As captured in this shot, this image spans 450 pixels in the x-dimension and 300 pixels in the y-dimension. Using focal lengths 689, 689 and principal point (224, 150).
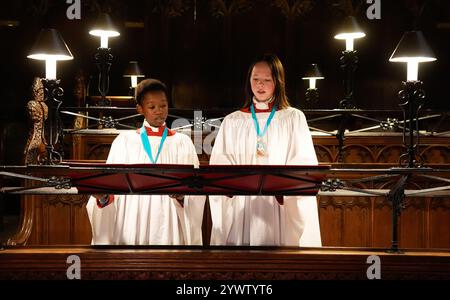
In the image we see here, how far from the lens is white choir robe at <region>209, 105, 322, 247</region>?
14.3ft

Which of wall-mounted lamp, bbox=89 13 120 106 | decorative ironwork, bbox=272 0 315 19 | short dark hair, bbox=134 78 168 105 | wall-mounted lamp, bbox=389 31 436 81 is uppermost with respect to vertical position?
decorative ironwork, bbox=272 0 315 19

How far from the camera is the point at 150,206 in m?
4.45

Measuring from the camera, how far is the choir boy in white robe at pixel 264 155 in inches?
170

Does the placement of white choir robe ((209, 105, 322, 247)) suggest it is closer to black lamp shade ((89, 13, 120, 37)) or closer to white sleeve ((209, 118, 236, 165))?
white sleeve ((209, 118, 236, 165))

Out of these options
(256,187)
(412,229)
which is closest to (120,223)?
(256,187)

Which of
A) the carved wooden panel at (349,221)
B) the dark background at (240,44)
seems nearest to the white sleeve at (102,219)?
the carved wooden panel at (349,221)

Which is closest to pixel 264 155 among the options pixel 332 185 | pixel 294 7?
pixel 332 185

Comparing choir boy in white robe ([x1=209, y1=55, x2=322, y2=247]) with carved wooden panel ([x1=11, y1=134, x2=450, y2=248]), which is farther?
carved wooden panel ([x1=11, y1=134, x2=450, y2=248])

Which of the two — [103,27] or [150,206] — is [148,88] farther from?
[103,27]

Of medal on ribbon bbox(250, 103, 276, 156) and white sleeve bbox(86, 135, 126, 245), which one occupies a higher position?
medal on ribbon bbox(250, 103, 276, 156)

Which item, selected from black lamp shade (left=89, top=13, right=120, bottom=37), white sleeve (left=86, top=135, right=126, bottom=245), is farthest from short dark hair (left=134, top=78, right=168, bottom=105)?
black lamp shade (left=89, top=13, right=120, bottom=37)

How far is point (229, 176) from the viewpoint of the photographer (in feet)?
11.4

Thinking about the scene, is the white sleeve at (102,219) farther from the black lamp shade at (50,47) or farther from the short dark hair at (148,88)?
the black lamp shade at (50,47)

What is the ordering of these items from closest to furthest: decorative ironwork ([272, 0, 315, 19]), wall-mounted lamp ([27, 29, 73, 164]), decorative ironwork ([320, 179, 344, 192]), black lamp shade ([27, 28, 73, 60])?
decorative ironwork ([320, 179, 344, 192]), wall-mounted lamp ([27, 29, 73, 164]), black lamp shade ([27, 28, 73, 60]), decorative ironwork ([272, 0, 315, 19])
